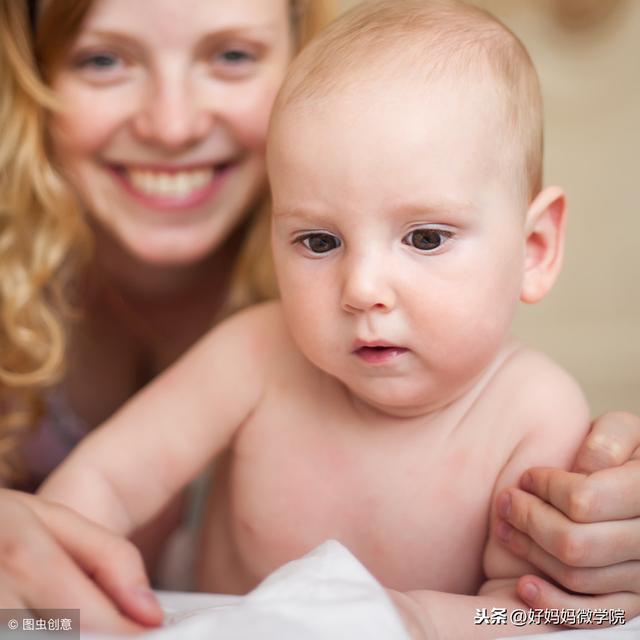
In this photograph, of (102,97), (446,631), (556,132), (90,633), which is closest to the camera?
(90,633)

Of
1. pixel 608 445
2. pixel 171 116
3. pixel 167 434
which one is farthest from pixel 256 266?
pixel 608 445

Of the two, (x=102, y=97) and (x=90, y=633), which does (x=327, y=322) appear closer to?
(x=90, y=633)

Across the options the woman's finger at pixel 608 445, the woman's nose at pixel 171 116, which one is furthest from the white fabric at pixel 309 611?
the woman's nose at pixel 171 116

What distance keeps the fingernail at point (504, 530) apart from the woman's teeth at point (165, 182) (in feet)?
2.06

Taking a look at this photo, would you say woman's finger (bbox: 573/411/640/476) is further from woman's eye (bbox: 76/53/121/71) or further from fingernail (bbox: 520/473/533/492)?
woman's eye (bbox: 76/53/121/71)

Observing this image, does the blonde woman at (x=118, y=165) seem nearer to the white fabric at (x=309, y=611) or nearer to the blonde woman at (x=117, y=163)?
the blonde woman at (x=117, y=163)

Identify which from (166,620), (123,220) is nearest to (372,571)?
(166,620)

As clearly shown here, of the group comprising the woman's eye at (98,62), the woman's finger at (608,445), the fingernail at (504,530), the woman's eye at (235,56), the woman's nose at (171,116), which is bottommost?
the fingernail at (504,530)

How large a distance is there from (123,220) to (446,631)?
0.72 metres

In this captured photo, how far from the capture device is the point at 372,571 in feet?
2.90

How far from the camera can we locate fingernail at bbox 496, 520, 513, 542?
0.81 meters

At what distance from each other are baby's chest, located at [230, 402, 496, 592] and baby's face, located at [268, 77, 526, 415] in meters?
0.09

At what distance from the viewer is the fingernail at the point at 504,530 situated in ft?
2.66

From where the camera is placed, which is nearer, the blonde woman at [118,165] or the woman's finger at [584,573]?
the woman's finger at [584,573]
